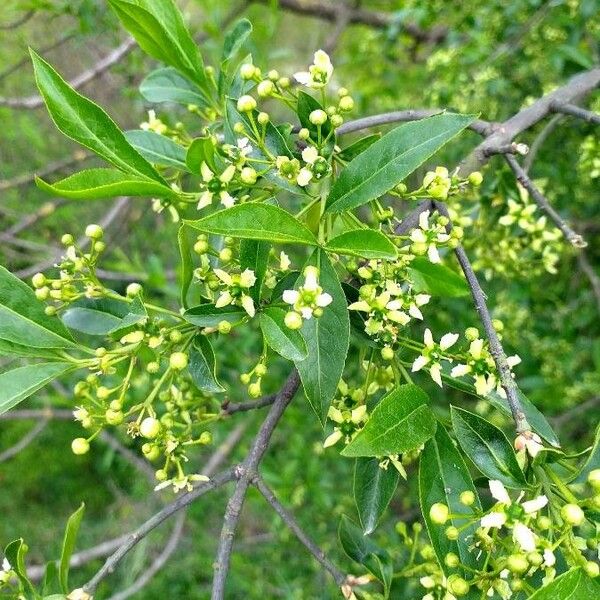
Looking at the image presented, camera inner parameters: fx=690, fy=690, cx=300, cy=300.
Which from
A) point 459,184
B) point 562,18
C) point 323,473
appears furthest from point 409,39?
point 459,184

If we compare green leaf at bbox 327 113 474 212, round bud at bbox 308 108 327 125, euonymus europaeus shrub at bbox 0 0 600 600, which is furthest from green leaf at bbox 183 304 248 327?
round bud at bbox 308 108 327 125

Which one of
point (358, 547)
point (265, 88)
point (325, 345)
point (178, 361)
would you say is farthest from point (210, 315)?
point (358, 547)

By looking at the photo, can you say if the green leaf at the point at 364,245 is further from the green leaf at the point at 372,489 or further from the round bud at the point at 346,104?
the green leaf at the point at 372,489

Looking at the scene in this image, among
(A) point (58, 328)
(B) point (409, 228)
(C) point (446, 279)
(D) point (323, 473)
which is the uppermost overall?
(A) point (58, 328)

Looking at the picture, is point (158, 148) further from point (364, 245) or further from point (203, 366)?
point (364, 245)

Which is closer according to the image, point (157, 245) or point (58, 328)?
point (58, 328)

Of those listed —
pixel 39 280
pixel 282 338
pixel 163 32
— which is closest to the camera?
pixel 282 338

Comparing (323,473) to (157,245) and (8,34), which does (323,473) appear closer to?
(157,245)
